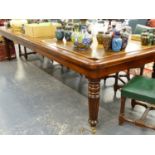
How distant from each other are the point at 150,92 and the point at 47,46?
1.26 meters

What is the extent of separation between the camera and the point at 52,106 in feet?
8.64

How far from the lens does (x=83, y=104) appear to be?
8.78 feet

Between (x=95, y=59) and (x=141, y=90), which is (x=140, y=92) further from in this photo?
(x=95, y=59)

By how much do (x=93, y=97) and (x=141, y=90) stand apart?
473 millimetres

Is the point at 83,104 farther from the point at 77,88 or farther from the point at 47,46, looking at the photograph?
the point at 47,46

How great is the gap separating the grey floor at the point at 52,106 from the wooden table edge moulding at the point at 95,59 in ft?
0.90

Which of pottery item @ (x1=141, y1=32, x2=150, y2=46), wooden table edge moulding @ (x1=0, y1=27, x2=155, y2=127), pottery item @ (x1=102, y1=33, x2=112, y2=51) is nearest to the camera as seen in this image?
wooden table edge moulding @ (x1=0, y1=27, x2=155, y2=127)

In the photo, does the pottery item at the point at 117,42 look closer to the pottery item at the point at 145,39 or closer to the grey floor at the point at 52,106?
the pottery item at the point at 145,39

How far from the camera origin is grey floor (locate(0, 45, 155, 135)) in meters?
2.18

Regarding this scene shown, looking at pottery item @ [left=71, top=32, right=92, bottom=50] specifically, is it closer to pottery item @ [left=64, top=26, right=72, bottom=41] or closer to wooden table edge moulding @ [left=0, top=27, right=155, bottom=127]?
wooden table edge moulding @ [left=0, top=27, right=155, bottom=127]

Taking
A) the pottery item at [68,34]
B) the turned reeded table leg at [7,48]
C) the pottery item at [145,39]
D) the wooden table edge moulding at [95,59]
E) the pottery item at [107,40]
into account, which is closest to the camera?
the wooden table edge moulding at [95,59]

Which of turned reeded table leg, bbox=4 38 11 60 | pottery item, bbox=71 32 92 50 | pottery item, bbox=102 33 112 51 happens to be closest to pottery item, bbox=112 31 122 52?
pottery item, bbox=102 33 112 51

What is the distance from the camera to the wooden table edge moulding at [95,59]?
185 centimetres

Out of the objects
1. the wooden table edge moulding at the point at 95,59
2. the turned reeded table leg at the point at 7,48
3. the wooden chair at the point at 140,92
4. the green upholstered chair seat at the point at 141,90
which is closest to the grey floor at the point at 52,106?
the wooden chair at the point at 140,92
